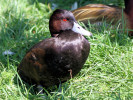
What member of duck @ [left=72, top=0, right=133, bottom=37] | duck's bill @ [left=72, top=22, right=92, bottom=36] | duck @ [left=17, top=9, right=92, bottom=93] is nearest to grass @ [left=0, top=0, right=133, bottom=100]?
duck @ [left=17, top=9, right=92, bottom=93]

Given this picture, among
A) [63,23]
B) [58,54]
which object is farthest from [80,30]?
[58,54]

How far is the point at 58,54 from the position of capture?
2.40 meters

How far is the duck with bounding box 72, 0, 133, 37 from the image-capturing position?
157 inches

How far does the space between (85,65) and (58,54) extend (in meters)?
0.86

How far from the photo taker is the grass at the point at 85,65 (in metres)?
2.64

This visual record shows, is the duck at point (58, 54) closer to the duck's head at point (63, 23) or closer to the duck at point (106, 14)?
the duck's head at point (63, 23)

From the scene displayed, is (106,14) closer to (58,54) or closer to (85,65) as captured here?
(85,65)

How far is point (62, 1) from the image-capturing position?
18.1 feet

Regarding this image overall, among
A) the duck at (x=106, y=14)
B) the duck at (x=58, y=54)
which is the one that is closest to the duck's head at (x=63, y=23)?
the duck at (x=58, y=54)

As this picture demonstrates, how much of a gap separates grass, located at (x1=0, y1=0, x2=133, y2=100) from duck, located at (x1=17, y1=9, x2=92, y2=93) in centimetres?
18

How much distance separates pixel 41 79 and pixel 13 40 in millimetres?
1423

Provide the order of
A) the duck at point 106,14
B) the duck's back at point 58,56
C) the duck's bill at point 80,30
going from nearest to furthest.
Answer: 1. the duck's back at point 58,56
2. the duck's bill at point 80,30
3. the duck at point 106,14

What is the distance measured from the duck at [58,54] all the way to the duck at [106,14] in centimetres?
147

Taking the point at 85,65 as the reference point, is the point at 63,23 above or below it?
above
